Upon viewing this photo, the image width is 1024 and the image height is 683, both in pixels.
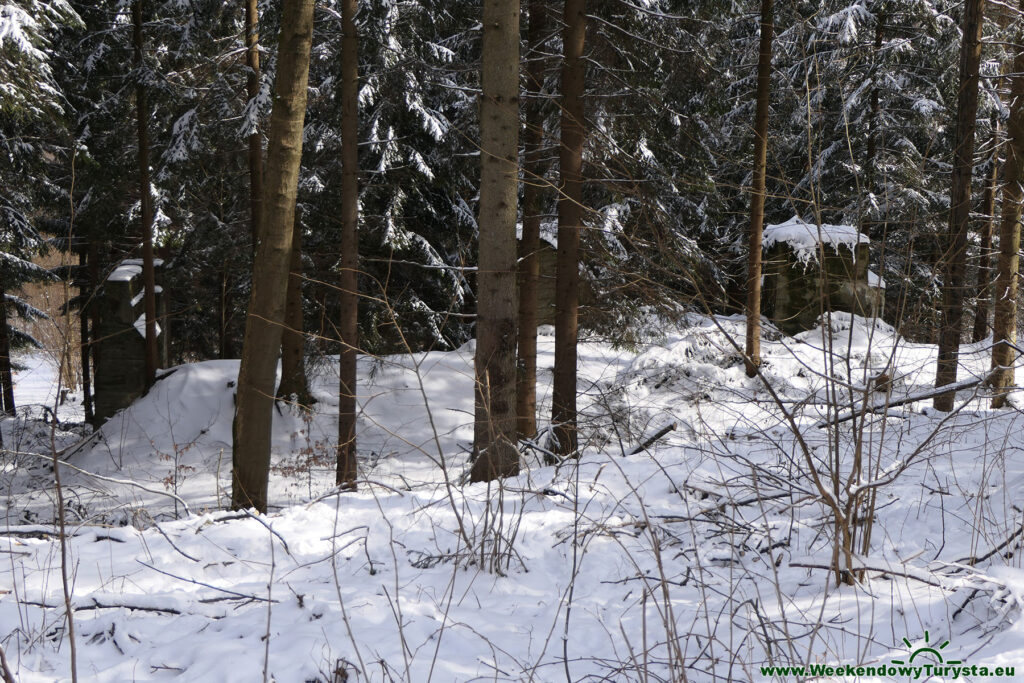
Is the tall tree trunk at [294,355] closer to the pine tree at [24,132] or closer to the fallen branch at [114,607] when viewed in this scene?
the pine tree at [24,132]

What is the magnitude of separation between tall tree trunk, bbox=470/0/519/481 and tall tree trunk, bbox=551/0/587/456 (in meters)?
2.20

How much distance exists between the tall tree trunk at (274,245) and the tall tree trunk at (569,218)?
3.05 meters

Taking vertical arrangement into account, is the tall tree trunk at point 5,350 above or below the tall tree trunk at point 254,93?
below

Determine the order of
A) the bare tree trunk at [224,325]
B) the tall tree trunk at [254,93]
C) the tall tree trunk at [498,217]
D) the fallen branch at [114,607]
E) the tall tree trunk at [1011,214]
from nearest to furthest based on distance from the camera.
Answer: the fallen branch at [114,607] → the tall tree trunk at [498,217] → the tall tree trunk at [1011,214] → the tall tree trunk at [254,93] → the bare tree trunk at [224,325]

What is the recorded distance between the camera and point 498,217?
5449 mm

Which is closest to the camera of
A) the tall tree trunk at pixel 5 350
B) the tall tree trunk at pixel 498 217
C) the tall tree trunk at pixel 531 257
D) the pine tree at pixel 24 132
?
the tall tree trunk at pixel 498 217

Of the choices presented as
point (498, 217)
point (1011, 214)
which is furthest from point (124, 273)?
point (1011, 214)

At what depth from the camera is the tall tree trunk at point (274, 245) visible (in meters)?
5.52

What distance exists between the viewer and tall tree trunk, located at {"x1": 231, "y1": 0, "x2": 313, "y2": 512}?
5520 mm

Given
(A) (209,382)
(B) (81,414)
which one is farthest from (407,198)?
(B) (81,414)

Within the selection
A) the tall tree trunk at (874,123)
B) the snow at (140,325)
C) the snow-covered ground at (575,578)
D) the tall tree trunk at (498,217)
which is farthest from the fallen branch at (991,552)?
the tall tree trunk at (874,123)

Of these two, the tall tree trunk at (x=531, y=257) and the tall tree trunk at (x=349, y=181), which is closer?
the tall tree trunk at (x=349, y=181)

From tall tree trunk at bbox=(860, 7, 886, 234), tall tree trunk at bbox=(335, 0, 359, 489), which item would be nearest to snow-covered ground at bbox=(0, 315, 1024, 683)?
tall tree trunk at bbox=(335, 0, 359, 489)

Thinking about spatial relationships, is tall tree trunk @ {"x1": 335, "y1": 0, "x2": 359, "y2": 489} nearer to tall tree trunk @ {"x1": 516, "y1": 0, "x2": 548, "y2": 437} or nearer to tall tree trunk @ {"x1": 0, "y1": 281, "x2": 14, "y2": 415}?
tall tree trunk @ {"x1": 516, "y1": 0, "x2": 548, "y2": 437}
